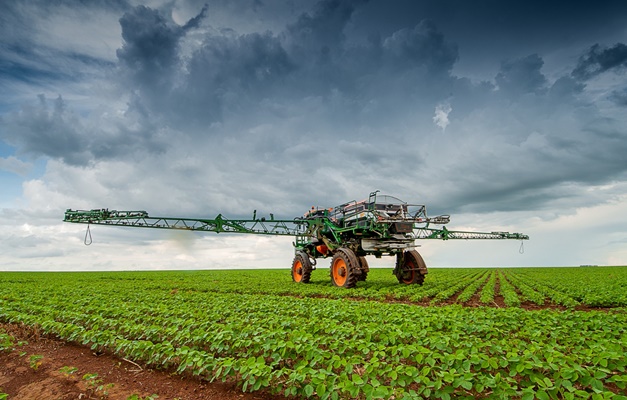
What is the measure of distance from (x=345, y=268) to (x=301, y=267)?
16.1 ft

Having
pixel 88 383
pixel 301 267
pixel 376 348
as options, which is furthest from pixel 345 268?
pixel 88 383

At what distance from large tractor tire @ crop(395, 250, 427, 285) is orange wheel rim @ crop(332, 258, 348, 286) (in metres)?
3.17

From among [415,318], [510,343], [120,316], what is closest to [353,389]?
[510,343]

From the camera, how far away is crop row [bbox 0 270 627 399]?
4643 mm

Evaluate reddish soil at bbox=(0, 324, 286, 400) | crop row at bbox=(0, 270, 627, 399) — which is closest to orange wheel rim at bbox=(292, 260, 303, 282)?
crop row at bbox=(0, 270, 627, 399)

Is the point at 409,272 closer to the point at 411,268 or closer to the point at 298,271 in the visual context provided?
the point at 411,268

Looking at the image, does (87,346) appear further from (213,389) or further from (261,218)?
(261,218)

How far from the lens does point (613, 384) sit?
5.81m

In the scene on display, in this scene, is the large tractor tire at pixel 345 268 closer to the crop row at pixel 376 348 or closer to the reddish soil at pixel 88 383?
the crop row at pixel 376 348

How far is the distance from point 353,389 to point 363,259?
46.0 feet

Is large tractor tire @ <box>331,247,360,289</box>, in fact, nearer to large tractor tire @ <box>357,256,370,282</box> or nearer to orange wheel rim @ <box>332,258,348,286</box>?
orange wheel rim @ <box>332,258,348,286</box>

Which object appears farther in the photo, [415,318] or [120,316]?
[120,316]

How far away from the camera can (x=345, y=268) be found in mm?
17516

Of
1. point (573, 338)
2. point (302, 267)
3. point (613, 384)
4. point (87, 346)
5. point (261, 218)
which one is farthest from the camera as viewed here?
point (261, 218)
